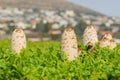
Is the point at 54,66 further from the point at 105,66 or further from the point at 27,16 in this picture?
the point at 27,16

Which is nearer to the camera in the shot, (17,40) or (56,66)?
(56,66)

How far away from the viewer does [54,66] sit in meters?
7.50

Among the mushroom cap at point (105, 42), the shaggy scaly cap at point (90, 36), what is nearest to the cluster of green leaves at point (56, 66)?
the mushroom cap at point (105, 42)

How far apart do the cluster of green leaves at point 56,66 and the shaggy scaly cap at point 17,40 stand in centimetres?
25

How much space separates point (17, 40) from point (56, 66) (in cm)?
175

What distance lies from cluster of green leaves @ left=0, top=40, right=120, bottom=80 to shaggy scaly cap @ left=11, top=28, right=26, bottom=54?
250mm

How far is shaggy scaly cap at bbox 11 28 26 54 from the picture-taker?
8.91m

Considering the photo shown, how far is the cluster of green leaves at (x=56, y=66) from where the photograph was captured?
6.70m

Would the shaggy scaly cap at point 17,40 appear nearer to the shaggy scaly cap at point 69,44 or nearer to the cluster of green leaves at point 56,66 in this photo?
the cluster of green leaves at point 56,66

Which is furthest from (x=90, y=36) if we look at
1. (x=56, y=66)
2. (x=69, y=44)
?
(x=56, y=66)

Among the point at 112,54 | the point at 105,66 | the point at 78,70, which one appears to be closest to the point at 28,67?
the point at 78,70

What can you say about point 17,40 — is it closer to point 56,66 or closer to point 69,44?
point 69,44

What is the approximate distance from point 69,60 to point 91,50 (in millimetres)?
832

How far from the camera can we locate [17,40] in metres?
8.95
